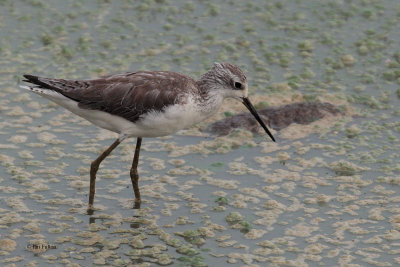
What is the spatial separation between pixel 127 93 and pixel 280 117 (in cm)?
307

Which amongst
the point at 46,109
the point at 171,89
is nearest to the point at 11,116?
the point at 46,109

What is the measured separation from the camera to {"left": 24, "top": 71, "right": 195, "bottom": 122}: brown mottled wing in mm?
8680

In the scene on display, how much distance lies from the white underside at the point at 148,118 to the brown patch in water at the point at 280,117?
6.83 feet

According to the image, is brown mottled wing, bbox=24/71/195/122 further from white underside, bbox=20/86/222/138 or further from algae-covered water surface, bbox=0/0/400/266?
algae-covered water surface, bbox=0/0/400/266

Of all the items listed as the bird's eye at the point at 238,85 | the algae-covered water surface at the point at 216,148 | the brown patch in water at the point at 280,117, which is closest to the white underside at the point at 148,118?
the bird's eye at the point at 238,85

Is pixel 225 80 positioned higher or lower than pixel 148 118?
higher

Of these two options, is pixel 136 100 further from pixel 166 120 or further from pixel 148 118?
pixel 166 120

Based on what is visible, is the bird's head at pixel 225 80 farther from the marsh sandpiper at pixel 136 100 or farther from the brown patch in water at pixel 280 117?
the brown patch in water at pixel 280 117

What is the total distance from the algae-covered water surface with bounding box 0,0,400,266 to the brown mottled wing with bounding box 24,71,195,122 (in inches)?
47.9

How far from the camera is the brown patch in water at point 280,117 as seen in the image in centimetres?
1101

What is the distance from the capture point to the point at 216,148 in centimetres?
1052

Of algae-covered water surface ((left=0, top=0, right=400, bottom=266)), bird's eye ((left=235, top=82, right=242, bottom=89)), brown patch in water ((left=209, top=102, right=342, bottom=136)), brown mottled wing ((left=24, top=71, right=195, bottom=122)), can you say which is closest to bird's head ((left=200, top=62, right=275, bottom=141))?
bird's eye ((left=235, top=82, right=242, bottom=89))

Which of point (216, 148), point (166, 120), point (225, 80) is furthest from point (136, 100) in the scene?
point (216, 148)

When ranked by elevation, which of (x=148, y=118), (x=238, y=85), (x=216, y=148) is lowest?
(x=216, y=148)
